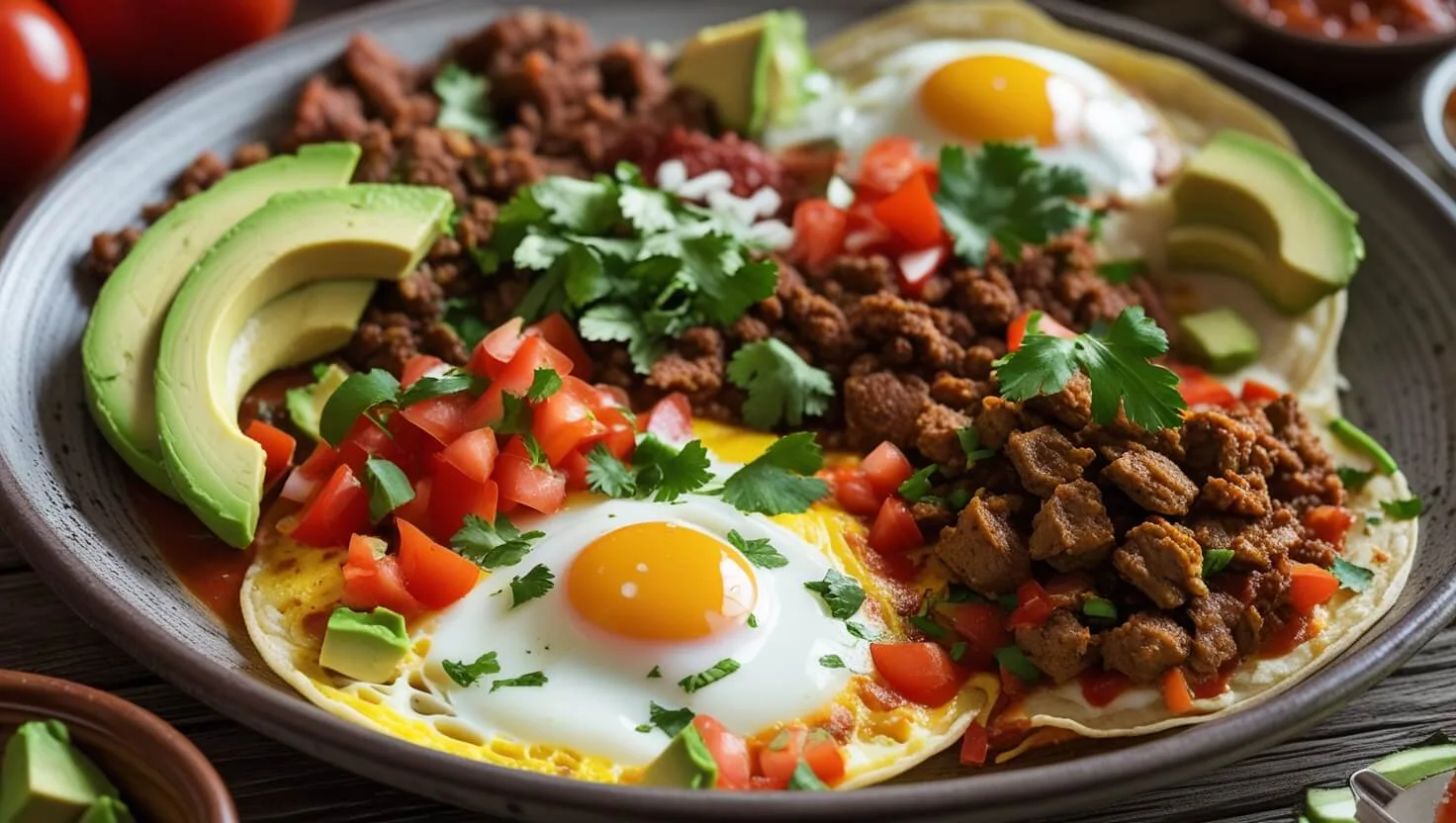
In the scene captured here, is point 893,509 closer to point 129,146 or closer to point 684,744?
point 684,744

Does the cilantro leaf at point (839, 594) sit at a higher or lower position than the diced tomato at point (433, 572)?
lower

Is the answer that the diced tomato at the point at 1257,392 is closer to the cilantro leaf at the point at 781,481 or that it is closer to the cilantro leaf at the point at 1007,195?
the cilantro leaf at the point at 1007,195

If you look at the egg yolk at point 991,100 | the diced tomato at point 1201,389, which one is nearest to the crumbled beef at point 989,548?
the diced tomato at point 1201,389

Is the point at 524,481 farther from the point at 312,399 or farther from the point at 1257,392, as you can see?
the point at 1257,392

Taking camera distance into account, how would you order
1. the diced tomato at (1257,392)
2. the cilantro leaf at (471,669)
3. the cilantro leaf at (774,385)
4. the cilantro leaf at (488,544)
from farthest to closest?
the diced tomato at (1257,392), the cilantro leaf at (774,385), the cilantro leaf at (488,544), the cilantro leaf at (471,669)

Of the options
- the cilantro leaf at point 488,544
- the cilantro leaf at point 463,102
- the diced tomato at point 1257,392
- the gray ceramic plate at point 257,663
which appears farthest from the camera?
the cilantro leaf at point 463,102

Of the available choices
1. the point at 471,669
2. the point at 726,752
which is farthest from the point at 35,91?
the point at 726,752

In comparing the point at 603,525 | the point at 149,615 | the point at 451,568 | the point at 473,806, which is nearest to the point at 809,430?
the point at 603,525
